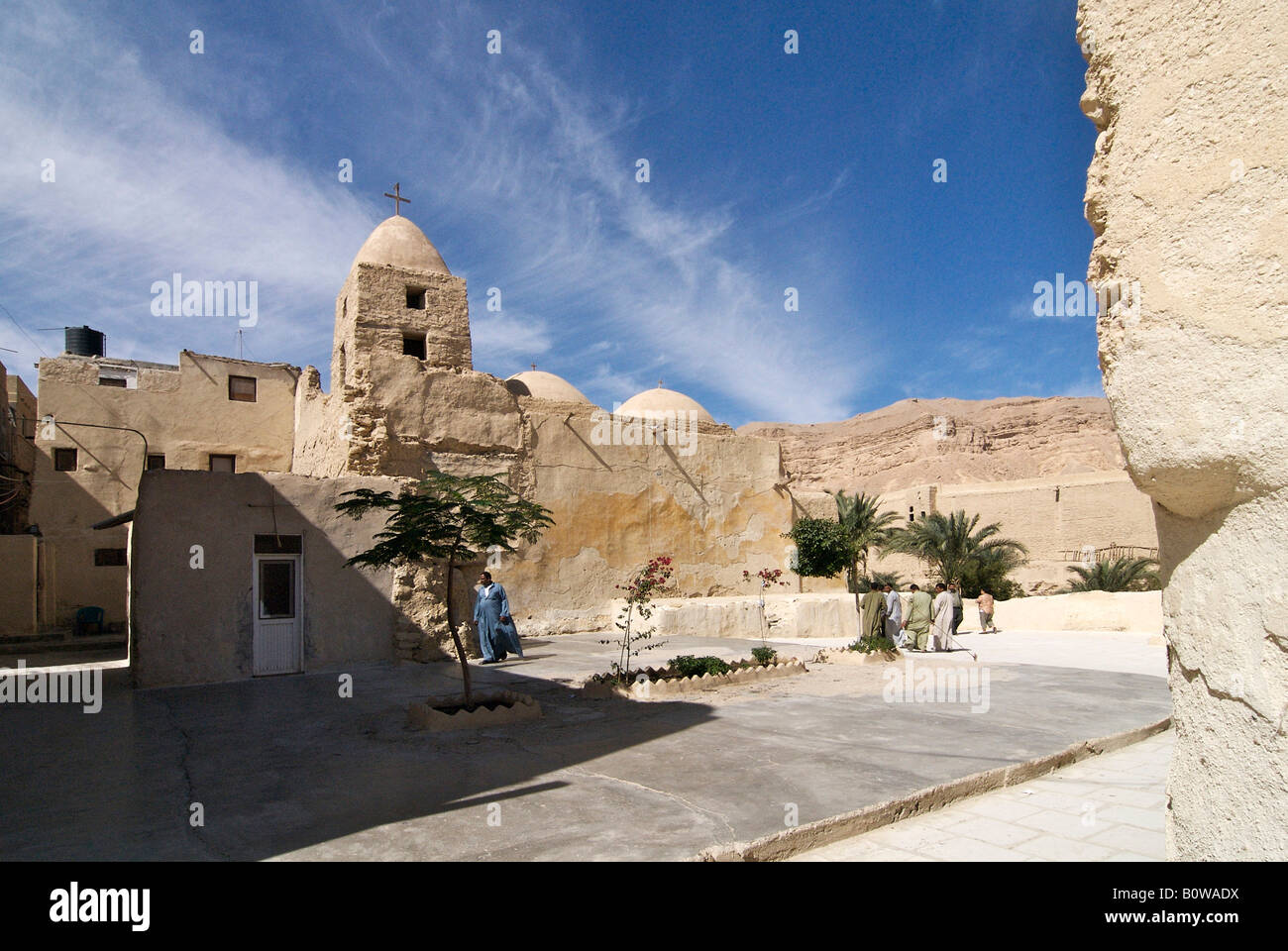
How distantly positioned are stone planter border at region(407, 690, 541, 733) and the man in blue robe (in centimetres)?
463

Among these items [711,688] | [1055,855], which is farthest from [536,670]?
[1055,855]

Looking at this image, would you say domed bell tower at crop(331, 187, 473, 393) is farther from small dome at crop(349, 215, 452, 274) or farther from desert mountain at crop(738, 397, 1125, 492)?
desert mountain at crop(738, 397, 1125, 492)

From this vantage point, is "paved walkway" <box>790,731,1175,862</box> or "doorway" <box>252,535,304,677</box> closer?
"paved walkway" <box>790,731,1175,862</box>

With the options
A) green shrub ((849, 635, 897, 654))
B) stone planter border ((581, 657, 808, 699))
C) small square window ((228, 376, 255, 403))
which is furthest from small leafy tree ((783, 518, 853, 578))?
small square window ((228, 376, 255, 403))

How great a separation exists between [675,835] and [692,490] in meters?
16.9

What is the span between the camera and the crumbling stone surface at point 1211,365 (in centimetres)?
201

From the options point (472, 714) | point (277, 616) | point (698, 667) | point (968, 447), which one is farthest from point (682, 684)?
point (968, 447)

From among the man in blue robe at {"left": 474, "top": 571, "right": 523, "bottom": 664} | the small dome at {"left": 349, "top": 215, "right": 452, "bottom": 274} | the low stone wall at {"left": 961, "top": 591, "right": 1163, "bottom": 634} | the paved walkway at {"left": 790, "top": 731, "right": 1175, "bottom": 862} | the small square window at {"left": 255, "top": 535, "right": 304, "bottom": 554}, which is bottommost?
the low stone wall at {"left": 961, "top": 591, "right": 1163, "bottom": 634}

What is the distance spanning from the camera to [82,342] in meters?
23.4

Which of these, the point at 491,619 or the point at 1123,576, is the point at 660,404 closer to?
the point at 491,619

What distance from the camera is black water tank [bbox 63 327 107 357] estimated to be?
76.3ft

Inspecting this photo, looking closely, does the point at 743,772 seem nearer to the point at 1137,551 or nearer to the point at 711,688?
the point at 711,688

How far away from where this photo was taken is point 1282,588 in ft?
6.45

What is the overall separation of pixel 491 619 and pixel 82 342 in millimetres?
19002
